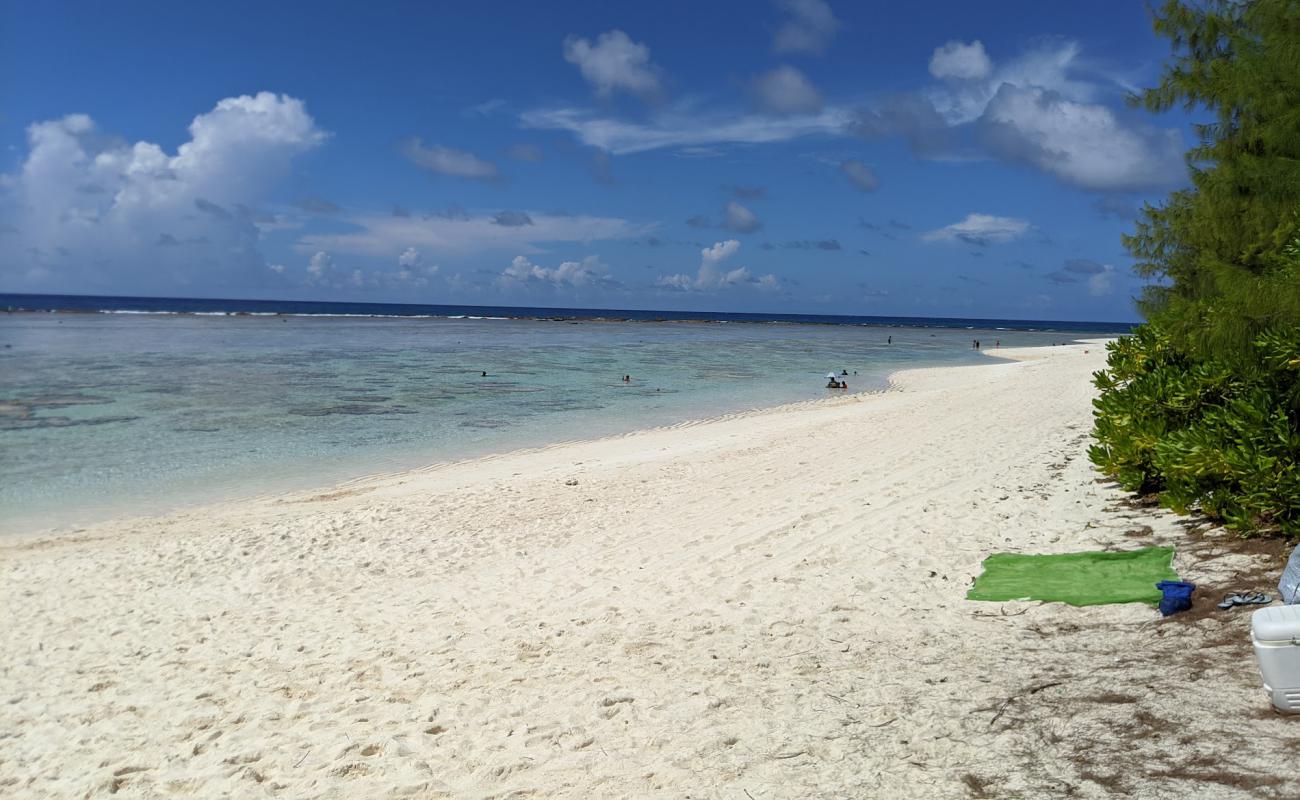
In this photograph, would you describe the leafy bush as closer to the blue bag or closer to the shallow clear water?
the blue bag

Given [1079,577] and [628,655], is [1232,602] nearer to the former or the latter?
[1079,577]

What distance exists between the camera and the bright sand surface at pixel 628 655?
4.23m

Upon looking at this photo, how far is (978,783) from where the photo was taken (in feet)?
12.6

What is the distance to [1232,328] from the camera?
6031mm

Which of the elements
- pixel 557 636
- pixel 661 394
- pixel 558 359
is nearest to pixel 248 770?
pixel 557 636

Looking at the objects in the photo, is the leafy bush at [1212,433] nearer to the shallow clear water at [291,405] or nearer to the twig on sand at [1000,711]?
the twig on sand at [1000,711]

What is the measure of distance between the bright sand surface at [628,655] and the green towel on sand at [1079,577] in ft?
0.63

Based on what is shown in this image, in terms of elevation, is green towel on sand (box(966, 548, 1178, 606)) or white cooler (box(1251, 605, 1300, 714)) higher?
white cooler (box(1251, 605, 1300, 714))

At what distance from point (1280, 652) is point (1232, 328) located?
124 inches

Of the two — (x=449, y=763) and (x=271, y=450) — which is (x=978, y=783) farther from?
(x=271, y=450)

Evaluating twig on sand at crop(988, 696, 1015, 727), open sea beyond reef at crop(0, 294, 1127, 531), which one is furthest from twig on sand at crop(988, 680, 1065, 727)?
open sea beyond reef at crop(0, 294, 1127, 531)

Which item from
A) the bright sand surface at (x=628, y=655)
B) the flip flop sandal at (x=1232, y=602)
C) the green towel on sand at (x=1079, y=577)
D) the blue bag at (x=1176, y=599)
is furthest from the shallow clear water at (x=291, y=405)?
the flip flop sandal at (x=1232, y=602)

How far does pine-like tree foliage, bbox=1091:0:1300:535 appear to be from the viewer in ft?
19.9

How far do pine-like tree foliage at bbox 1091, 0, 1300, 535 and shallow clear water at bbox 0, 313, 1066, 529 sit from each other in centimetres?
Answer: 1223
